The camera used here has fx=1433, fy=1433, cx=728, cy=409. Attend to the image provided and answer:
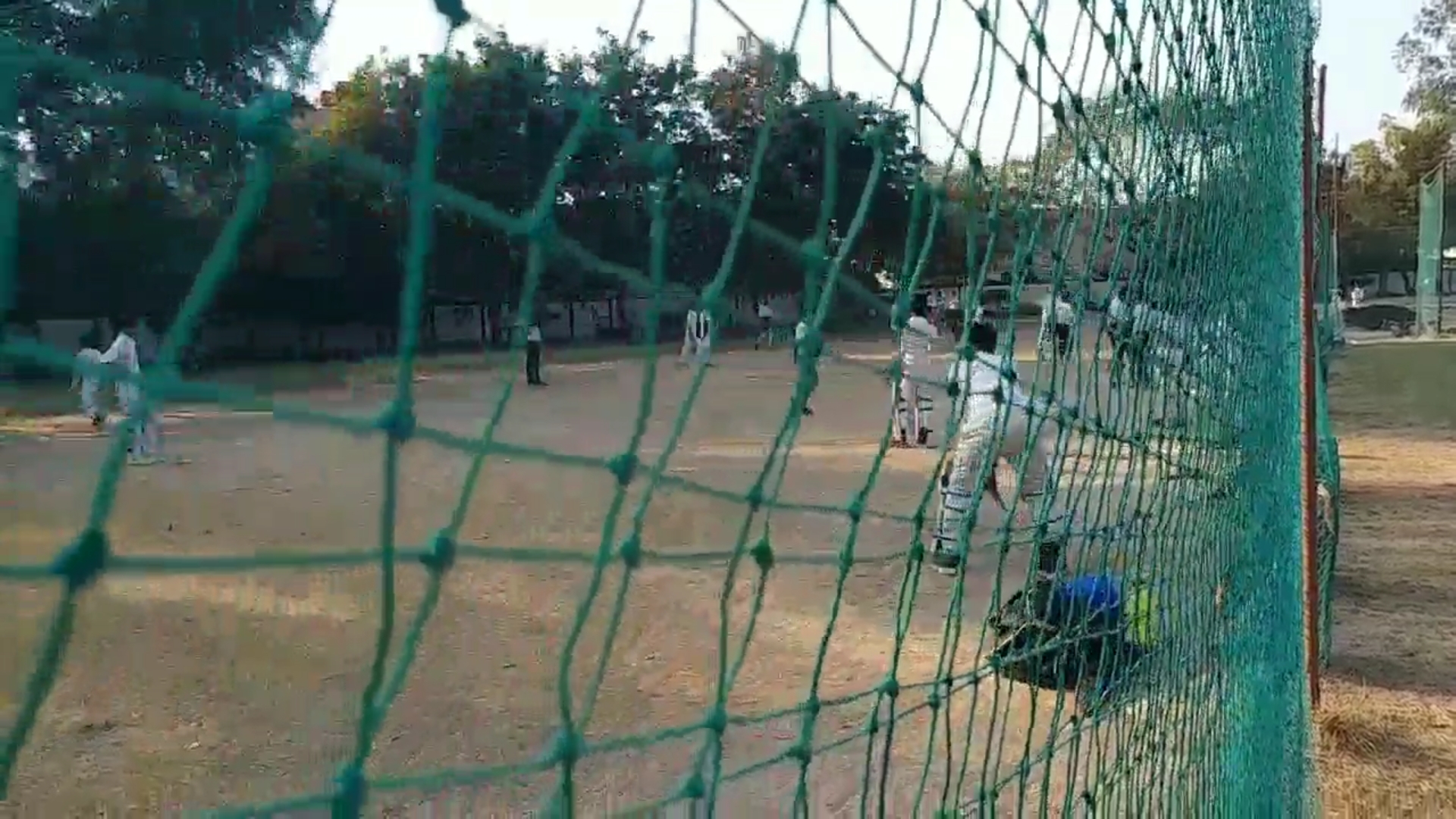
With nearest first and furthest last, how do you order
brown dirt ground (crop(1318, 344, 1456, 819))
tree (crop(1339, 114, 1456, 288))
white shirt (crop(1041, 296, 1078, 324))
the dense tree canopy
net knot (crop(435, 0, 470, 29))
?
net knot (crop(435, 0, 470, 29))
the dense tree canopy
white shirt (crop(1041, 296, 1078, 324))
brown dirt ground (crop(1318, 344, 1456, 819))
tree (crop(1339, 114, 1456, 288))

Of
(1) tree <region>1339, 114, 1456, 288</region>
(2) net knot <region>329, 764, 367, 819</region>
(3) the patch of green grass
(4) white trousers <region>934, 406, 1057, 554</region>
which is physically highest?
(1) tree <region>1339, 114, 1456, 288</region>

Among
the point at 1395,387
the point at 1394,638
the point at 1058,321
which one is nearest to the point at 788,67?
the point at 1058,321

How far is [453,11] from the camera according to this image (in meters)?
0.77

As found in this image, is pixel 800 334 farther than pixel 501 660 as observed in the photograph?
No

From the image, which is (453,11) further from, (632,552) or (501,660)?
(501,660)

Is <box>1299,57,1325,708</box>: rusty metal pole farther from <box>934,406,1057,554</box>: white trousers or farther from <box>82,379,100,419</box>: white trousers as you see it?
<box>82,379,100,419</box>: white trousers

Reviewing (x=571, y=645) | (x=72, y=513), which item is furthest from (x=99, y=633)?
(x=571, y=645)

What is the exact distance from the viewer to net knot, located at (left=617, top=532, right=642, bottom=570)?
96cm

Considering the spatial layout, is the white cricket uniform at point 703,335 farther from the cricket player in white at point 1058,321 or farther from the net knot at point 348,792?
the cricket player in white at point 1058,321

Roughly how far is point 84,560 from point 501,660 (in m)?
3.48

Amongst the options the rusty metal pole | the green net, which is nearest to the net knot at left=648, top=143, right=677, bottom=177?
the green net

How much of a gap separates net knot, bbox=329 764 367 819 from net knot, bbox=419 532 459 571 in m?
0.12

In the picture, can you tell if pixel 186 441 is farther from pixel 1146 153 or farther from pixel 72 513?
pixel 1146 153

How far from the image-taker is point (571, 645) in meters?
0.86
